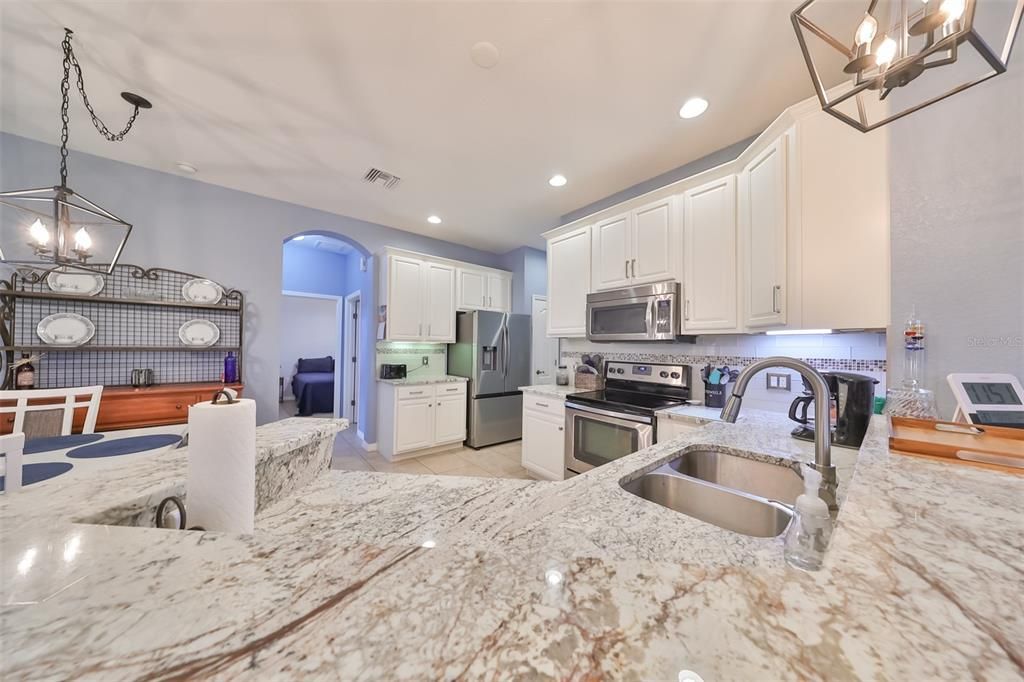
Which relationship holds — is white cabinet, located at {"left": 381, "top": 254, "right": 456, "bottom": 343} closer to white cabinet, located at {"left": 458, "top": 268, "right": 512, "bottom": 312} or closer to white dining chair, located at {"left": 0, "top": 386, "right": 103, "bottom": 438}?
white cabinet, located at {"left": 458, "top": 268, "right": 512, "bottom": 312}

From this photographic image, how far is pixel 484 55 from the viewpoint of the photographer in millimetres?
1676

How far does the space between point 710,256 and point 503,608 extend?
2.49 metres

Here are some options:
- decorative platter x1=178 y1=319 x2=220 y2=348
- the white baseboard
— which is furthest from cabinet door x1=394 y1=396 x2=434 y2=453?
decorative platter x1=178 y1=319 x2=220 y2=348

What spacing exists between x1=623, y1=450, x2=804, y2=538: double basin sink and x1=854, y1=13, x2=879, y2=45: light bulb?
1.17 meters

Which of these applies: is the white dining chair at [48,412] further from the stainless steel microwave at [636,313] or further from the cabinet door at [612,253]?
the cabinet door at [612,253]

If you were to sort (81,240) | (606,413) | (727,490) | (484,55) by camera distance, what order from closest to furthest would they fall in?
1. (727,490)
2. (81,240)
3. (484,55)
4. (606,413)

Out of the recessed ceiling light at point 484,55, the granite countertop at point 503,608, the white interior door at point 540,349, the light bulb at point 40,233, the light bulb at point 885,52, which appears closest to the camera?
the granite countertop at point 503,608

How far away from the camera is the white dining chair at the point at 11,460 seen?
71 cm

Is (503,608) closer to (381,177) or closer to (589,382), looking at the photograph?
(589,382)

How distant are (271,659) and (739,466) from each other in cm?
144

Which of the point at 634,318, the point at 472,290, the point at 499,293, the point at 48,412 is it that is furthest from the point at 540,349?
the point at 48,412

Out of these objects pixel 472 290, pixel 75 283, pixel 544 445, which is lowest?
pixel 544 445

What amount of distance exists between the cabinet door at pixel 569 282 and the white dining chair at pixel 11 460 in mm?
2926

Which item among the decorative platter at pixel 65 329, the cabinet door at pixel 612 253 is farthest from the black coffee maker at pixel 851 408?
the decorative platter at pixel 65 329
